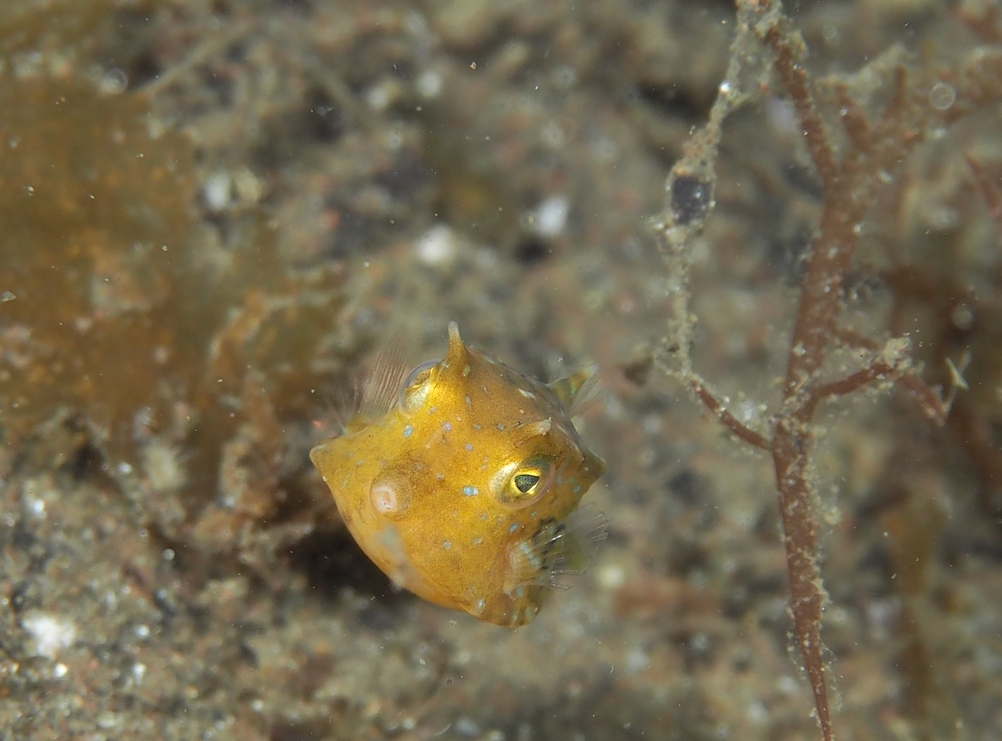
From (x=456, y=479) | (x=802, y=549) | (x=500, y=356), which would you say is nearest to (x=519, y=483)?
(x=456, y=479)

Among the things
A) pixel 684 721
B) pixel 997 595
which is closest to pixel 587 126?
pixel 684 721

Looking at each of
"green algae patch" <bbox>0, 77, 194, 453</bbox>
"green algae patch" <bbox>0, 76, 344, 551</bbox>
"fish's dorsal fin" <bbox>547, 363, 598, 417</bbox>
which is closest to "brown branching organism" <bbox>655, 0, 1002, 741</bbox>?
"fish's dorsal fin" <bbox>547, 363, 598, 417</bbox>

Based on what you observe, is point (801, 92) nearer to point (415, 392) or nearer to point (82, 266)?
point (415, 392)

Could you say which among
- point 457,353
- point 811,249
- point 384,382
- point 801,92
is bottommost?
point 384,382

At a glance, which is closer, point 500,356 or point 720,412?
point 720,412

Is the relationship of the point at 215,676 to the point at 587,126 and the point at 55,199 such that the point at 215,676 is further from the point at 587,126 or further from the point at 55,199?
the point at 587,126

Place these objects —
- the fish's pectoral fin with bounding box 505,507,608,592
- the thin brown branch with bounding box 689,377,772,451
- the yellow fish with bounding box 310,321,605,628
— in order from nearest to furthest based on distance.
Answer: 1. the yellow fish with bounding box 310,321,605,628
2. the fish's pectoral fin with bounding box 505,507,608,592
3. the thin brown branch with bounding box 689,377,772,451

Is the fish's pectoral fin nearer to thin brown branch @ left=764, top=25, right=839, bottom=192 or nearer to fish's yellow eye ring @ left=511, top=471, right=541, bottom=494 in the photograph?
fish's yellow eye ring @ left=511, top=471, right=541, bottom=494

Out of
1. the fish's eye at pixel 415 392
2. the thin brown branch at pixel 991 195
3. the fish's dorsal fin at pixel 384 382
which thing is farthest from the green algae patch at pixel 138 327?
the thin brown branch at pixel 991 195
